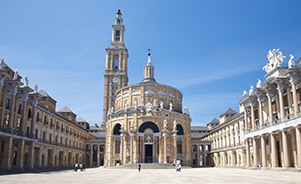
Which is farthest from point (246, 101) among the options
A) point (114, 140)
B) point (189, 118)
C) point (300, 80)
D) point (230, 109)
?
point (230, 109)

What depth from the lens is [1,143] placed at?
125 ft

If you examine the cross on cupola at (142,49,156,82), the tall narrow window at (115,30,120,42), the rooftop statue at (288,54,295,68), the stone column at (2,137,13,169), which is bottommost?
the stone column at (2,137,13,169)

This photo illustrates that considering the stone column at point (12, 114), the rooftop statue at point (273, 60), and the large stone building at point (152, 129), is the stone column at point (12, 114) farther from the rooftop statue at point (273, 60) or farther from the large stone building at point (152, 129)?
the rooftop statue at point (273, 60)

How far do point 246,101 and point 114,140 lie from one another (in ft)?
104

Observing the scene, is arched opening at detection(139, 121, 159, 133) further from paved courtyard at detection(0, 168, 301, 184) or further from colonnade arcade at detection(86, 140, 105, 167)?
paved courtyard at detection(0, 168, 301, 184)

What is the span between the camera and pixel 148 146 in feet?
200

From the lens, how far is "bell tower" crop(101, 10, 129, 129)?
10423 centimetres

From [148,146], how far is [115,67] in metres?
56.1

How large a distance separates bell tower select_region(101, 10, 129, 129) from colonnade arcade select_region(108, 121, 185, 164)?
144 ft

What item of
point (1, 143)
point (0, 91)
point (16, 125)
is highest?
point (0, 91)

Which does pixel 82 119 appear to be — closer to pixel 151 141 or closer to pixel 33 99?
pixel 151 141

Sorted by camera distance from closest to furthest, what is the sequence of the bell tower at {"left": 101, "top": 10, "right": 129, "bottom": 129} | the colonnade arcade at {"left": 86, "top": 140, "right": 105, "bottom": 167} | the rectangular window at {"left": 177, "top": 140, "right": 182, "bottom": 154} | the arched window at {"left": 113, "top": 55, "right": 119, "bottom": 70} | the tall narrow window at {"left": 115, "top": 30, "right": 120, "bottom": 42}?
the rectangular window at {"left": 177, "top": 140, "right": 182, "bottom": 154}
the colonnade arcade at {"left": 86, "top": 140, "right": 105, "bottom": 167}
the bell tower at {"left": 101, "top": 10, "right": 129, "bottom": 129}
the arched window at {"left": 113, "top": 55, "right": 119, "bottom": 70}
the tall narrow window at {"left": 115, "top": 30, "right": 120, "bottom": 42}

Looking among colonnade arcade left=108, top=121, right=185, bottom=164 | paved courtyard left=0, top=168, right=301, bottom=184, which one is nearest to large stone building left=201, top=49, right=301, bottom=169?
paved courtyard left=0, top=168, right=301, bottom=184

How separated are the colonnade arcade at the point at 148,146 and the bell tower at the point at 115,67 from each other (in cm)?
4375
